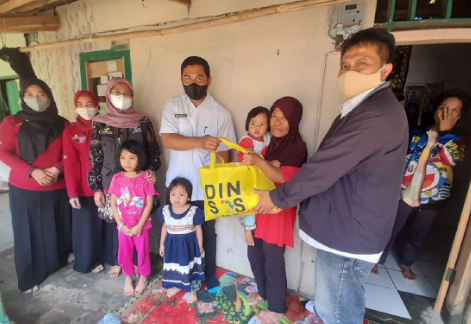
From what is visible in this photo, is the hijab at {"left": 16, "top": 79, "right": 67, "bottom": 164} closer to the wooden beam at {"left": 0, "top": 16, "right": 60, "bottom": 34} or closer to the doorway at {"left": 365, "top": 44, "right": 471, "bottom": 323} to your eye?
the wooden beam at {"left": 0, "top": 16, "right": 60, "bottom": 34}

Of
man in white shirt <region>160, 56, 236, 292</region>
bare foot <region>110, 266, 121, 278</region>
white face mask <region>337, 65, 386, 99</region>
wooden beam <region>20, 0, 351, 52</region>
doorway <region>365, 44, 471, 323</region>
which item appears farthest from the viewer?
doorway <region>365, 44, 471, 323</region>

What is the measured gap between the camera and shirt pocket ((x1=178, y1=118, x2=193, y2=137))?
2373 millimetres

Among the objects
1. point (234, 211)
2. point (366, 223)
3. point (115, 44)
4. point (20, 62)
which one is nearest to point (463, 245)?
point (366, 223)

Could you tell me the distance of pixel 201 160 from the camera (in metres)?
2.39

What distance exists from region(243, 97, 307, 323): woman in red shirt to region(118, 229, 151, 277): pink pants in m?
1.10

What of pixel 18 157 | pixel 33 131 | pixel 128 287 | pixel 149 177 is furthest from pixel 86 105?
pixel 128 287

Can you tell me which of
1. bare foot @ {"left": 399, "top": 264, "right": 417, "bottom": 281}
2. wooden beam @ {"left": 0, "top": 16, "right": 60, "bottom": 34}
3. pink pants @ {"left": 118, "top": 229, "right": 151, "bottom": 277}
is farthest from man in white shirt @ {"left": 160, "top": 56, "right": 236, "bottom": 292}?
bare foot @ {"left": 399, "top": 264, "right": 417, "bottom": 281}

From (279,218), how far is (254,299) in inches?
37.4

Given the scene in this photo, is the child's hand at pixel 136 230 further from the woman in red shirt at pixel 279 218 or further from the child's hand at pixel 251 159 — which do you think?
the child's hand at pixel 251 159

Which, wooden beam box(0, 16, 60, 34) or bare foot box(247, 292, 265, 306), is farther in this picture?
wooden beam box(0, 16, 60, 34)

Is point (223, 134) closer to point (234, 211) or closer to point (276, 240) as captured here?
point (234, 211)

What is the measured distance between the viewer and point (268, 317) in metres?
2.21

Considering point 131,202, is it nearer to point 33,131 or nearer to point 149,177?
point 149,177

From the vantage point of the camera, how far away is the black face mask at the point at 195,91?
2246 millimetres
